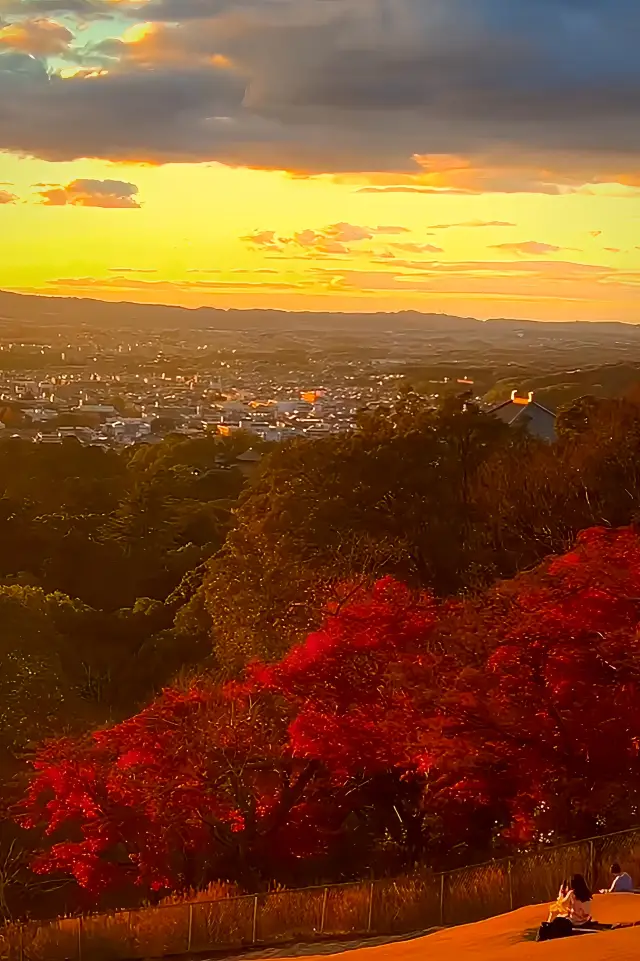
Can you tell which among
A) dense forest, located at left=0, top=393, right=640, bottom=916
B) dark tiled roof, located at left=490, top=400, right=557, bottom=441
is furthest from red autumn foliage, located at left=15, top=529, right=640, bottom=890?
dark tiled roof, located at left=490, top=400, right=557, bottom=441

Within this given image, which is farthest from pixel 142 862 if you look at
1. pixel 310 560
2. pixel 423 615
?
pixel 310 560

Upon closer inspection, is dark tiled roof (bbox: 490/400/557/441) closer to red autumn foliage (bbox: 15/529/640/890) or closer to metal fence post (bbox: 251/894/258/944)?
red autumn foliage (bbox: 15/529/640/890)

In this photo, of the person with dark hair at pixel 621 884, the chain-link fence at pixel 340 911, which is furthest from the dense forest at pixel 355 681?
the person with dark hair at pixel 621 884

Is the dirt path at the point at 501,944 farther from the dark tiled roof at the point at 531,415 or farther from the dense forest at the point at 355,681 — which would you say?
the dark tiled roof at the point at 531,415

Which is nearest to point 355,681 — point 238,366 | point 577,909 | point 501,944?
point 501,944

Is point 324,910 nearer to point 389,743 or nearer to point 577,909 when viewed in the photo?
point 389,743

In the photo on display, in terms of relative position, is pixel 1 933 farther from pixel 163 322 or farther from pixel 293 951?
pixel 163 322
